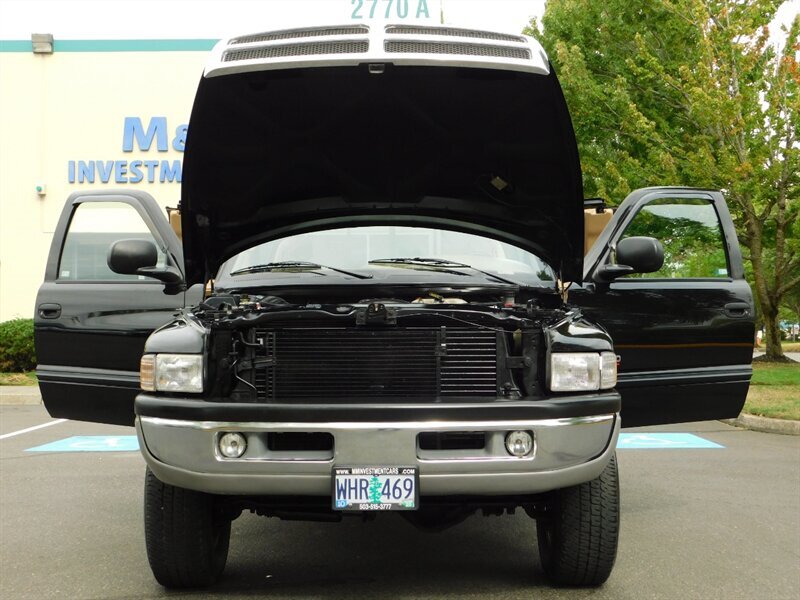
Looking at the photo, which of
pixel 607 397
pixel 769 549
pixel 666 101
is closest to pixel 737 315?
pixel 769 549

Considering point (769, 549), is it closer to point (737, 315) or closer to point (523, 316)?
point (737, 315)

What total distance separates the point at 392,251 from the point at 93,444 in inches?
211

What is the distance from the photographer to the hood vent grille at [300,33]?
3.71m

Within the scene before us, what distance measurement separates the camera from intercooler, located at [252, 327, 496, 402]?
354 cm

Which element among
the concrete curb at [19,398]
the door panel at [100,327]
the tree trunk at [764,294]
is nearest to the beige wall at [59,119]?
the concrete curb at [19,398]

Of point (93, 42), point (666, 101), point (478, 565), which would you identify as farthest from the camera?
point (93, 42)

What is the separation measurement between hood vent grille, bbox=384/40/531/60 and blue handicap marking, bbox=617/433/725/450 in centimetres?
530

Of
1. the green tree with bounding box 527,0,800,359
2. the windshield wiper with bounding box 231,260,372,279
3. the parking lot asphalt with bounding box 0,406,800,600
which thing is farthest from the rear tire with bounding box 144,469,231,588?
the green tree with bounding box 527,0,800,359

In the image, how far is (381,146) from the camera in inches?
174

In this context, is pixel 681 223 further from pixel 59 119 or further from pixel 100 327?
pixel 59 119

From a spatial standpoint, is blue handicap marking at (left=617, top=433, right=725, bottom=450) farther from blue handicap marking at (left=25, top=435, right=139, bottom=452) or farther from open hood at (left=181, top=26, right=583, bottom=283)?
blue handicap marking at (left=25, top=435, right=139, bottom=452)

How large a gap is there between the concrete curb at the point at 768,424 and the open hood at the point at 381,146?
5924 mm

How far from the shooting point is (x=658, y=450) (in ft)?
26.7

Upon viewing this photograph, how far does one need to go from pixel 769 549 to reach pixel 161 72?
64.3 feet
